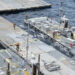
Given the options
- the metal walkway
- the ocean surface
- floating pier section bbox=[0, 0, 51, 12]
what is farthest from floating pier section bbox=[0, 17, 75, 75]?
floating pier section bbox=[0, 0, 51, 12]

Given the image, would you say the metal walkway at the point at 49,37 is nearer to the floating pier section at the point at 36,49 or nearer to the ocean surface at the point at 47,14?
the floating pier section at the point at 36,49

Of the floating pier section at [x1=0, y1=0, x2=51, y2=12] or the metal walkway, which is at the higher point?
the floating pier section at [x1=0, y1=0, x2=51, y2=12]

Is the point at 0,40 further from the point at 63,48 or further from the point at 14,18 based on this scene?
the point at 14,18

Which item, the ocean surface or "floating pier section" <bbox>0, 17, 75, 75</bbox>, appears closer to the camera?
"floating pier section" <bbox>0, 17, 75, 75</bbox>

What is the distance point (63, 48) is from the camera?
5078 centimetres

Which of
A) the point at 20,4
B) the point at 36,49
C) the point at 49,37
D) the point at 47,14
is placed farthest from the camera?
the point at 20,4

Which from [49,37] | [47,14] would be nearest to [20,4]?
[47,14]

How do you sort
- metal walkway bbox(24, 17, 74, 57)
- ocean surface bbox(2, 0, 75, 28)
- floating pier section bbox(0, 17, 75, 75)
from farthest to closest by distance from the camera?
ocean surface bbox(2, 0, 75, 28)
metal walkway bbox(24, 17, 74, 57)
floating pier section bbox(0, 17, 75, 75)

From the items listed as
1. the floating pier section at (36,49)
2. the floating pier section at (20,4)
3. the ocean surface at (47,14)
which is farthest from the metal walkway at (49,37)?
the floating pier section at (20,4)

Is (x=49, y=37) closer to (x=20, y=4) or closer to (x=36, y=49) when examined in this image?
(x=36, y=49)

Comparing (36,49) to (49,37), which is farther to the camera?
(49,37)

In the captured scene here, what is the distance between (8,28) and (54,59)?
17.2 metres

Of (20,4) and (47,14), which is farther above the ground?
(20,4)

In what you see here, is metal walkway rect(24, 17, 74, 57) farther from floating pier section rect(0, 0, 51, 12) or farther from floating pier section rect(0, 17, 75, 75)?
floating pier section rect(0, 0, 51, 12)
